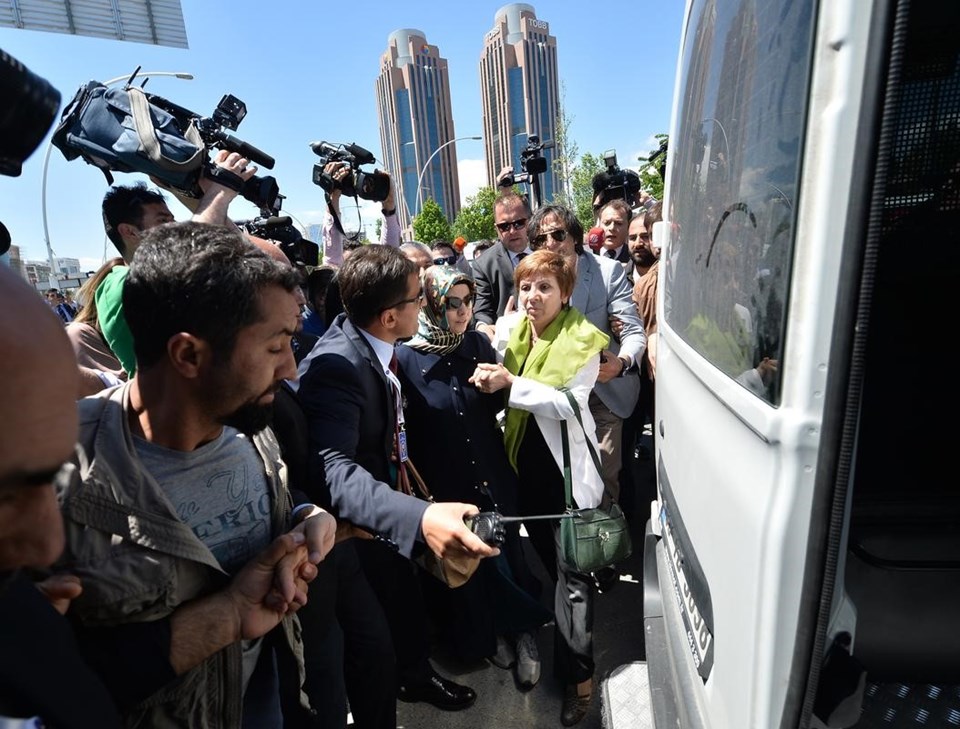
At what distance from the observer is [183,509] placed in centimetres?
126

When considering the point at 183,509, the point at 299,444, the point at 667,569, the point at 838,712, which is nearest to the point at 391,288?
the point at 299,444

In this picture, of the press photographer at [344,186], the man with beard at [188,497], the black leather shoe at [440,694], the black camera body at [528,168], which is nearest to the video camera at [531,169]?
the black camera body at [528,168]

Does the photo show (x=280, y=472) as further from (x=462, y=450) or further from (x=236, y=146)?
(x=236, y=146)

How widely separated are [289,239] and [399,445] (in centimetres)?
249

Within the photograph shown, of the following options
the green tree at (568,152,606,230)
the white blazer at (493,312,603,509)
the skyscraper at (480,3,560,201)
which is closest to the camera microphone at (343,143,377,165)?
the white blazer at (493,312,603,509)

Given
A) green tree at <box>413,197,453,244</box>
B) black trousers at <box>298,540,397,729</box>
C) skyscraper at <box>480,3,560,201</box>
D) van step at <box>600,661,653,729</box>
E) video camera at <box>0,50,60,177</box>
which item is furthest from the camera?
skyscraper at <box>480,3,560,201</box>

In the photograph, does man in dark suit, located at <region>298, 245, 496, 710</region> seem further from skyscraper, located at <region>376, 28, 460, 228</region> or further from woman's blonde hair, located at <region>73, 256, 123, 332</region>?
skyscraper, located at <region>376, 28, 460, 228</region>

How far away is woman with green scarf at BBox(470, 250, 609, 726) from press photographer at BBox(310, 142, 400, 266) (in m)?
1.26

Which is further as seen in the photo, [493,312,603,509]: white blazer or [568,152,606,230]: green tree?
[568,152,606,230]: green tree

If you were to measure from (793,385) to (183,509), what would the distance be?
1.20 m

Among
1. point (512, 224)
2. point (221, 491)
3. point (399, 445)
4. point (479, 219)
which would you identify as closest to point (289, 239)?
point (512, 224)

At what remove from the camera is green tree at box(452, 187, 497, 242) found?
4250 centimetres

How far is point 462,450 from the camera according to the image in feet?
7.58

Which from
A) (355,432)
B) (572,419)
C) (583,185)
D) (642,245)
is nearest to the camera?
(355,432)
